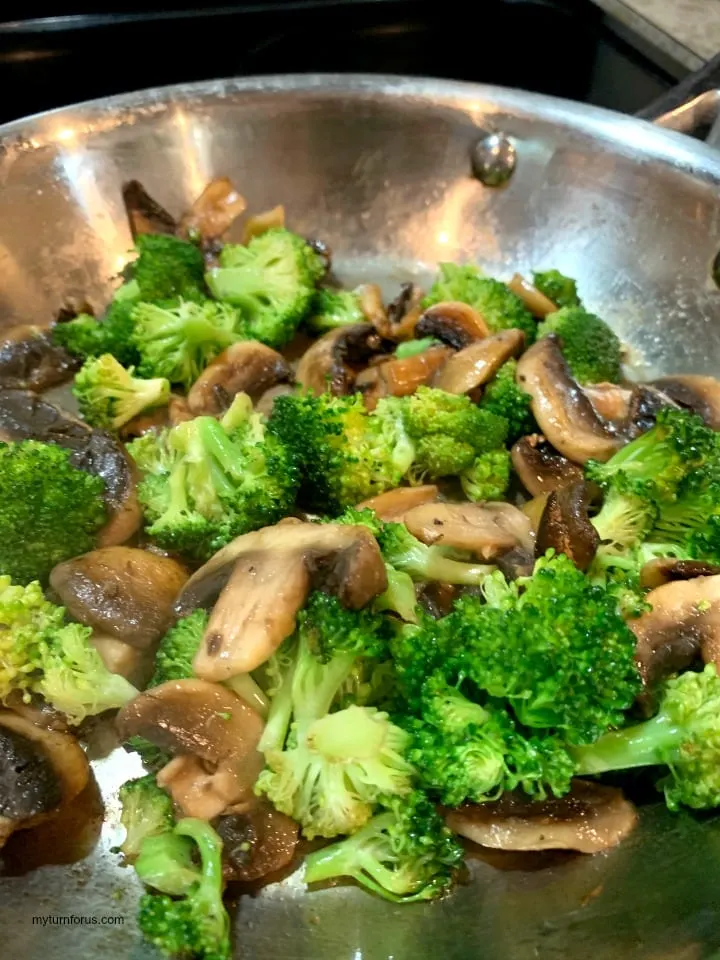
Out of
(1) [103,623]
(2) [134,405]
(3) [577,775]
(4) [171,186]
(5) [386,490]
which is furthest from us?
(4) [171,186]

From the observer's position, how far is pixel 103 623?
180 centimetres

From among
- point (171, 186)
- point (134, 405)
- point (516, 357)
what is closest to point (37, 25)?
point (171, 186)

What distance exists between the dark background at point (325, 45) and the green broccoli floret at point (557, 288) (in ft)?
5.41

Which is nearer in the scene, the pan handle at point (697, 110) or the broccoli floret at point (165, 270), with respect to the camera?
the broccoli floret at point (165, 270)

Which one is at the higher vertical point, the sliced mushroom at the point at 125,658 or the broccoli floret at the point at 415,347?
the broccoli floret at the point at 415,347

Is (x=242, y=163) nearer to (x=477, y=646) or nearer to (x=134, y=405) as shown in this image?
(x=134, y=405)

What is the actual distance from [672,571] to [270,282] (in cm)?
160

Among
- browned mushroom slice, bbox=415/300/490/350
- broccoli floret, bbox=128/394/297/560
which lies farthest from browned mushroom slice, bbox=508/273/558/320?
broccoli floret, bbox=128/394/297/560

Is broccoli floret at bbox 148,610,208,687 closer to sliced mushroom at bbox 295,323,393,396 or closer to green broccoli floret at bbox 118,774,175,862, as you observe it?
green broccoli floret at bbox 118,774,175,862

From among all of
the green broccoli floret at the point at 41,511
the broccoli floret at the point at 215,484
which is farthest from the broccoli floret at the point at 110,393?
the green broccoli floret at the point at 41,511

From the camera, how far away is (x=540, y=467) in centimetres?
225

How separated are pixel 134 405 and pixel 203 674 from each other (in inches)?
42.9

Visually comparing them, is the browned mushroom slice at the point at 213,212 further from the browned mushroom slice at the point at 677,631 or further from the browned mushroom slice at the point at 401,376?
the browned mushroom slice at the point at 677,631

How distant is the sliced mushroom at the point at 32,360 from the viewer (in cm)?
244
